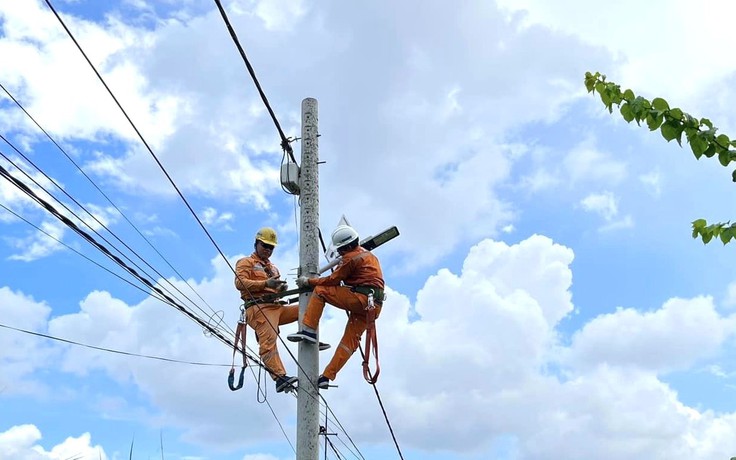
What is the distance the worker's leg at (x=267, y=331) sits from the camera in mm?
8597

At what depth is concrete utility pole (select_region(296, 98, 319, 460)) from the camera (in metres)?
8.04

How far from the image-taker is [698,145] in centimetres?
389

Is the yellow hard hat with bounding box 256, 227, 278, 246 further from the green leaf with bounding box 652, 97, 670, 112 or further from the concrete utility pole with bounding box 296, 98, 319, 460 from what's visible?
the green leaf with bounding box 652, 97, 670, 112

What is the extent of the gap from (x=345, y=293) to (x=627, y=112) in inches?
181

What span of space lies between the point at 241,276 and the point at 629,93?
18.7 ft

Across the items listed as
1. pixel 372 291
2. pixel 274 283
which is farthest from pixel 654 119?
pixel 274 283

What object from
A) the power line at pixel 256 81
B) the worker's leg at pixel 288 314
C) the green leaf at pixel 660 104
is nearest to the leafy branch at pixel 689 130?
the green leaf at pixel 660 104

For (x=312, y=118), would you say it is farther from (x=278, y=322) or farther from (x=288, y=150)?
(x=278, y=322)

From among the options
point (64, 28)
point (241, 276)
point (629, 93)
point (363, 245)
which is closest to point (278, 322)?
point (241, 276)

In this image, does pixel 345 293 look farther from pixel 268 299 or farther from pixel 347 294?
pixel 268 299

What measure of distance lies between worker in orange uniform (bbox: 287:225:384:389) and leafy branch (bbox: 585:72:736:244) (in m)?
4.47

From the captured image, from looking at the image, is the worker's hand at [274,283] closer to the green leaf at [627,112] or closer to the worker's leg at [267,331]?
the worker's leg at [267,331]

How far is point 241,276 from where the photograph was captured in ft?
29.5

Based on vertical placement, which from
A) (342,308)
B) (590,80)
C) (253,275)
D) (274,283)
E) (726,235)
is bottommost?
(726,235)
